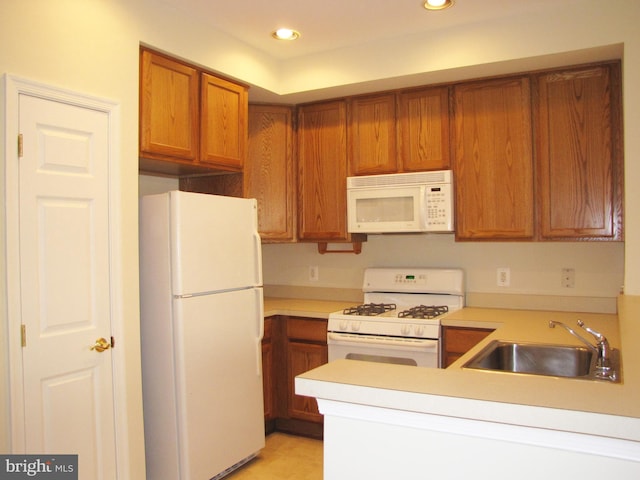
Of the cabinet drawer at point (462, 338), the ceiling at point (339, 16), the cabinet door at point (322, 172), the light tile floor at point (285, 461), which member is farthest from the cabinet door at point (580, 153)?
the light tile floor at point (285, 461)

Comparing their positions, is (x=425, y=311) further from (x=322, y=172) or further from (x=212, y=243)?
(x=212, y=243)

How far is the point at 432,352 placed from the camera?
3.02 m

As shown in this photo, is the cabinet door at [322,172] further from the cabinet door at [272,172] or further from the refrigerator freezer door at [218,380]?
the refrigerator freezer door at [218,380]

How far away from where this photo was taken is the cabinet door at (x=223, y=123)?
297cm

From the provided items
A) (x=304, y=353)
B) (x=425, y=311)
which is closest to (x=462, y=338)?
(x=425, y=311)

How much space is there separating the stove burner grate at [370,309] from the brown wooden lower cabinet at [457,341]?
0.49m

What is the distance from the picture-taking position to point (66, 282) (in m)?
2.21

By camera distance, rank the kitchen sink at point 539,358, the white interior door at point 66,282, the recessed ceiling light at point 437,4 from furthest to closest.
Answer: the recessed ceiling light at point 437,4, the kitchen sink at point 539,358, the white interior door at point 66,282

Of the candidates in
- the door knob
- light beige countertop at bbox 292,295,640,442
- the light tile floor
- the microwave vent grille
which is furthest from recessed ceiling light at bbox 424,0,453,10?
the light tile floor

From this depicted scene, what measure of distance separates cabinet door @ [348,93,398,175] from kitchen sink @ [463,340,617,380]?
59.5 inches

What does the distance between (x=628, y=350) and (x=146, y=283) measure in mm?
2113

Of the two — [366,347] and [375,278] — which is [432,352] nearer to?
[366,347]

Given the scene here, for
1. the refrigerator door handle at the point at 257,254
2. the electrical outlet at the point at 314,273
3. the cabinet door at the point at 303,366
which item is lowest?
the cabinet door at the point at 303,366

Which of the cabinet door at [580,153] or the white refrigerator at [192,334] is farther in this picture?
the cabinet door at [580,153]
